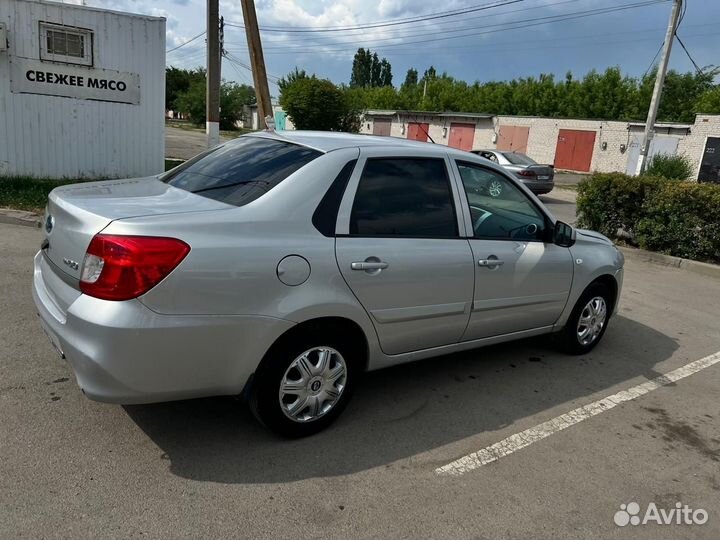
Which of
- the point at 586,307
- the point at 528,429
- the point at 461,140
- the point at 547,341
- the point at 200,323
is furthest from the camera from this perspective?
the point at 461,140

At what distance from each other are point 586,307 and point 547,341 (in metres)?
0.52

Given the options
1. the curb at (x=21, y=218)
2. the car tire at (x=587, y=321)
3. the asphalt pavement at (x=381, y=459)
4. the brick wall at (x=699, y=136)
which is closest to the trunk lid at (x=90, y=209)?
the asphalt pavement at (x=381, y=459)

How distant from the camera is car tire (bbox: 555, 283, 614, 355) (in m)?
4.75

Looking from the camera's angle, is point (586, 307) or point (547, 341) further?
point (547, 341)

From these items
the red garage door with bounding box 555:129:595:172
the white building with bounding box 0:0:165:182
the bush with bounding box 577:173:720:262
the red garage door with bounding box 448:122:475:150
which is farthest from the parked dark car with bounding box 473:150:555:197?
the red garage door with bounding box 448:122:475:150

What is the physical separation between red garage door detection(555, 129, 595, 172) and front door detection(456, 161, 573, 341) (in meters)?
32.1

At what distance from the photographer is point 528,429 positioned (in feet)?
11.9

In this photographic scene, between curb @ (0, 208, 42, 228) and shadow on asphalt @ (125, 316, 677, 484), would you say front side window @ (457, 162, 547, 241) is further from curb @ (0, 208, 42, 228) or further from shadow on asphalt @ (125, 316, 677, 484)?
curb @ (0, 208, 42, 228)

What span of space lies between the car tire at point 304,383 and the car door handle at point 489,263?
3.41 feet

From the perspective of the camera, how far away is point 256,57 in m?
11.7

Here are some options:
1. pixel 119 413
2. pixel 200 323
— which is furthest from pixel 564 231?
pixel 119 413

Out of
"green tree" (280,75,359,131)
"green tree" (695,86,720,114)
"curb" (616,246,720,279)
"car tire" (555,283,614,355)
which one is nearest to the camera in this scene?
"car tire" (555,283,614,355)

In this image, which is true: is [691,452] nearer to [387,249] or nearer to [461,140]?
[387,249]

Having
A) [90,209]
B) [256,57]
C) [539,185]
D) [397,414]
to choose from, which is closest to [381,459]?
[397,414]
